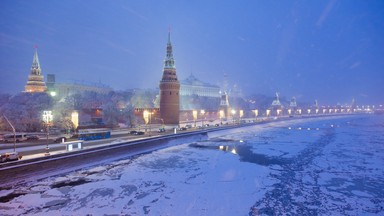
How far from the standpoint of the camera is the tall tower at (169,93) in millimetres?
62750

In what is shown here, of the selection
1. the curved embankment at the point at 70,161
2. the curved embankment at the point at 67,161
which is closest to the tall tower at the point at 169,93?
the curved embankment at the point at 70,161

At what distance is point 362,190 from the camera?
19.0m

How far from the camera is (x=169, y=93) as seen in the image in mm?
63438

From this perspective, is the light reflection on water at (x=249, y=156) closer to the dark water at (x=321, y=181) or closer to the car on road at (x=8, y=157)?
the dark water at (x=321, y=181)

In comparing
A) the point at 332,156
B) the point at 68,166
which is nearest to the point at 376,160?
the point at 332,156

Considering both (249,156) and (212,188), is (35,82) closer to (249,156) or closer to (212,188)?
(249,156)

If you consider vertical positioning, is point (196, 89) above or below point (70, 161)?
above

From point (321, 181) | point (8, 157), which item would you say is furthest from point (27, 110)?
point (321, 181)

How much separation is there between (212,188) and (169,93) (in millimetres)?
44967

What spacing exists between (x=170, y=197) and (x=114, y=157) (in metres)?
13.1

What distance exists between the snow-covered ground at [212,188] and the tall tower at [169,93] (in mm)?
31518

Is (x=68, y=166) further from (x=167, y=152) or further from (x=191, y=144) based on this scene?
(x=191, y=144)

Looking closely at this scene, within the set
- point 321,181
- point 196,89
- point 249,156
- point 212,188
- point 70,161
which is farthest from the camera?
point 196,89

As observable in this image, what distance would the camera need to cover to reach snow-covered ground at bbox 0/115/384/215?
15812 millimetres
